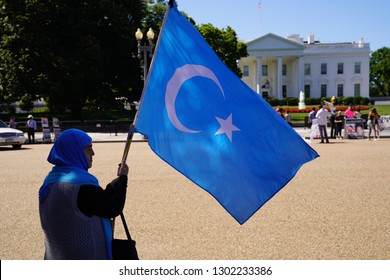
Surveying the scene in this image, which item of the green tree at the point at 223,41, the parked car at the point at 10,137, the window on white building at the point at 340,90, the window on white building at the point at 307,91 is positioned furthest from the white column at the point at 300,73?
the parked car at the point at 10,137

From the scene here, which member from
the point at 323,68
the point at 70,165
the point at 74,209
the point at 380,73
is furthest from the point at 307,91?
the point at 74,209

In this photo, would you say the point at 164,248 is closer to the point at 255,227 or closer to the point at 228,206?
the point at 255,227

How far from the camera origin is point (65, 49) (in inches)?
1457

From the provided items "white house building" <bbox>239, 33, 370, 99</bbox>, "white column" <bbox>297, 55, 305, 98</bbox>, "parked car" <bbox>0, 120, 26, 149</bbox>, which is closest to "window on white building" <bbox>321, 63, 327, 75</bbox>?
"white house building" <bbox>239, 33, 370, 99</bbox>

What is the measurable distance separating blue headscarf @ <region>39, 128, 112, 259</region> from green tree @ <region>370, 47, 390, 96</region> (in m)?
119

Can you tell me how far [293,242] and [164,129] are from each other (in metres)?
2.65

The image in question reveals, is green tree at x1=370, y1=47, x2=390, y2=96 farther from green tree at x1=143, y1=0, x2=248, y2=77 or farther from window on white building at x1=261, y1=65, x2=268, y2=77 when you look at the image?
green tree at x1=143, y1=0, x2=248, y2=77

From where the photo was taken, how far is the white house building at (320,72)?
91.9 metres

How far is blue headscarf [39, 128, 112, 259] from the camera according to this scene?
284 centimetres

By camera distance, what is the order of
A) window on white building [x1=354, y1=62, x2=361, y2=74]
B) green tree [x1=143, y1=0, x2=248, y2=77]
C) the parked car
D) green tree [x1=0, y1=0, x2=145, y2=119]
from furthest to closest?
window on white building [x1=354, y1=62, x2=361, y2=74]
green tree [x1=143, y1=0, x2=248, y2=77]
green tree [x1=0, y1=0, x2=145, y2=119]
the parked car

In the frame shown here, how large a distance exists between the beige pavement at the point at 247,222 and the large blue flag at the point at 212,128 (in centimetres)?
169

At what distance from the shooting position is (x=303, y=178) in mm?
10672

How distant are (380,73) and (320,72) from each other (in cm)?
2937

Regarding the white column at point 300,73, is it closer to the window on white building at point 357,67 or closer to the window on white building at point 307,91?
the window on white building at point 307,91
